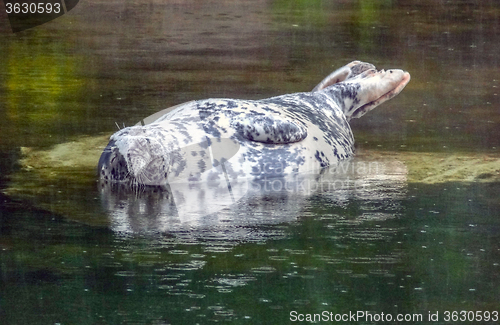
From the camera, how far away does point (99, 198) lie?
7945 millimetres

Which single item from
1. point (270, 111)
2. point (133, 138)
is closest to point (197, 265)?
point (133, 138)

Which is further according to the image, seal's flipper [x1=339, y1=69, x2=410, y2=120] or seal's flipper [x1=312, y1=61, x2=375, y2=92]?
seal's flipper [x1=312, y1=61, x2=375, y2=92]

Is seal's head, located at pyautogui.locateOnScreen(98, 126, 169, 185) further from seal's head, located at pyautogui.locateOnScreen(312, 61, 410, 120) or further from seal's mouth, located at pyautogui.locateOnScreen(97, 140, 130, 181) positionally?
seal's head, located at pyautogui.locateOnScreen(312, 61, 410, 120)

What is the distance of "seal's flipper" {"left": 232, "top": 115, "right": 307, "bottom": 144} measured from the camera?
27.7 ft

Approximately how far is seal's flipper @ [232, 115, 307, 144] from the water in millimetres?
471

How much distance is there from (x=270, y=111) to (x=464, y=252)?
2.63 metres

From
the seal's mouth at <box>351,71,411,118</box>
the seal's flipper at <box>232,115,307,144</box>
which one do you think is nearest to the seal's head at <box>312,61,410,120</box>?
the seal's mouth at <box>351,71,411,118</box>

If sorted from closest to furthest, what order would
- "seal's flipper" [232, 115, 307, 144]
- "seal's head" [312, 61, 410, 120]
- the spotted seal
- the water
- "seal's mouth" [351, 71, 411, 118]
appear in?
the water
the spotted seal
"seal's flipper" [232, 115, 307, 144]
"seal's head" [312, 61, 410, 120]
"seal's mouth" [351, 71, 411, 118]

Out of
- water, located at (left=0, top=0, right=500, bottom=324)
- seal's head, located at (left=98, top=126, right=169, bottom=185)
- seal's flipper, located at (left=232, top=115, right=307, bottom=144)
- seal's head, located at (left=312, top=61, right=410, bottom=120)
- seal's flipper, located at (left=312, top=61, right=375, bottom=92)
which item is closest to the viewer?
water, located at (left=0, top=0, right=500, bottom=324)

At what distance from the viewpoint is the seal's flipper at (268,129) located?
845 centimetres
